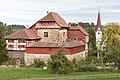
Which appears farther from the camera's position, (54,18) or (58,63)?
(54,18)

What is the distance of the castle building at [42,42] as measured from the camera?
5972 cm

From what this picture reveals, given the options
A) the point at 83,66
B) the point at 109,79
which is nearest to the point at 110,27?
the point at 83,66

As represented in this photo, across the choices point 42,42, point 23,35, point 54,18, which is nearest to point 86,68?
point 42,42

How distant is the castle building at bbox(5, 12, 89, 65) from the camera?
59719 mm

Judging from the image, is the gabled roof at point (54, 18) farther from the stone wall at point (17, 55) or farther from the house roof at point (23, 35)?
the stone wall at point (17, 55)

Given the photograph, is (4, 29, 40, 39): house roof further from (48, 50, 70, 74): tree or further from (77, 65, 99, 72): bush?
(48, 50, 70, 74): tree

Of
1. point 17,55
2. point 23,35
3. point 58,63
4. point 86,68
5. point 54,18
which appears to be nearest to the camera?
point 58,63

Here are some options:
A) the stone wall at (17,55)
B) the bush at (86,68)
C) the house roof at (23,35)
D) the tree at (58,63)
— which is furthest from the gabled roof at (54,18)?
the tree at (58,63)

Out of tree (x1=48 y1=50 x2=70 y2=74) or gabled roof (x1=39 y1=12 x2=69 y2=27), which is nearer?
tree (x1=48 y1=50 x2=70 y2=74)

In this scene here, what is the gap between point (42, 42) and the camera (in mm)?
61750

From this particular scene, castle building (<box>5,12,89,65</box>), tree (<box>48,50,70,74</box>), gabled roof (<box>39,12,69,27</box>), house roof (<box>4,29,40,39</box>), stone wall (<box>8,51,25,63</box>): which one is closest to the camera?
tree (<box>48,50,70,74</box>)

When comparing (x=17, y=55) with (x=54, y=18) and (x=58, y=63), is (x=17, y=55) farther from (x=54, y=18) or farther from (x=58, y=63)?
(x=58, y=63)

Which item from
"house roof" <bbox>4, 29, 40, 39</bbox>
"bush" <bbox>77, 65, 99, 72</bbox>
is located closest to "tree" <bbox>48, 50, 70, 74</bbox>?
"bush" <bbox>77, 65, 99, 72</bbox>

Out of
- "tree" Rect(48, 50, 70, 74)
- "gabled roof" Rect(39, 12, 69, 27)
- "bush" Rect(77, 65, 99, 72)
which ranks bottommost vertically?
"bush" Rect(77, 65, 99, 72)
